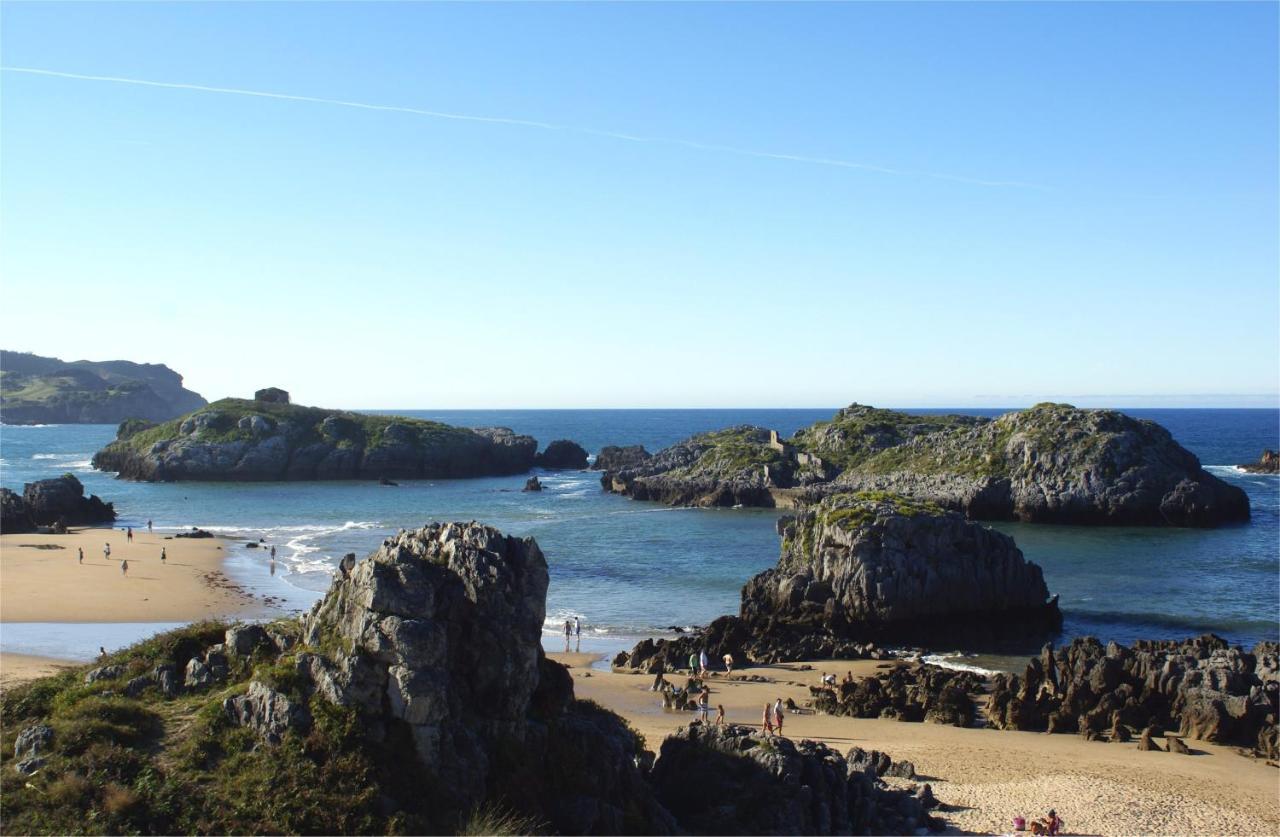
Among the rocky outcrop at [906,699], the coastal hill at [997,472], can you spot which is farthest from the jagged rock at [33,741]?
the coastal hill at [997,472]

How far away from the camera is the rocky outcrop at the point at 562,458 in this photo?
143 metres

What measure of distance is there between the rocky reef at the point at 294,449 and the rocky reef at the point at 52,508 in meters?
38.5

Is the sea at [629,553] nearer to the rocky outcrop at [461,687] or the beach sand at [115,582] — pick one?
the beach sand at [115,582]

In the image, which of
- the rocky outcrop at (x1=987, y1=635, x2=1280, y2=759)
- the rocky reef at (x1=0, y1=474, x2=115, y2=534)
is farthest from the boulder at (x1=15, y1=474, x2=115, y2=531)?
the rocky outcrop at (x1=987, y1=635, x2=1280, y2=759)

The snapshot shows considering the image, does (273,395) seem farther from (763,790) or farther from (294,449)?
(763,790)

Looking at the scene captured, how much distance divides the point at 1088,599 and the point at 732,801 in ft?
129

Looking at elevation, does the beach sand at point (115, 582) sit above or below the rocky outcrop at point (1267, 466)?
below

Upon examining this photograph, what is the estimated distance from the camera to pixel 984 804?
24703mm

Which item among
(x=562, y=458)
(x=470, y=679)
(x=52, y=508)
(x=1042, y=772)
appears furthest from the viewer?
(x=562, y=458)

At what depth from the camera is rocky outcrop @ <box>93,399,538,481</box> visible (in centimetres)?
12106

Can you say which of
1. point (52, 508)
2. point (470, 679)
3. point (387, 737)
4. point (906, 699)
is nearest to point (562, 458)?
point (52, 508)

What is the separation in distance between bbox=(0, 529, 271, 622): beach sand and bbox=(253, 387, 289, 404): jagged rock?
77758 mm

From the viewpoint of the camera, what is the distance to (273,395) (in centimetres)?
14775

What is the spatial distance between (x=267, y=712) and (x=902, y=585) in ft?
117
